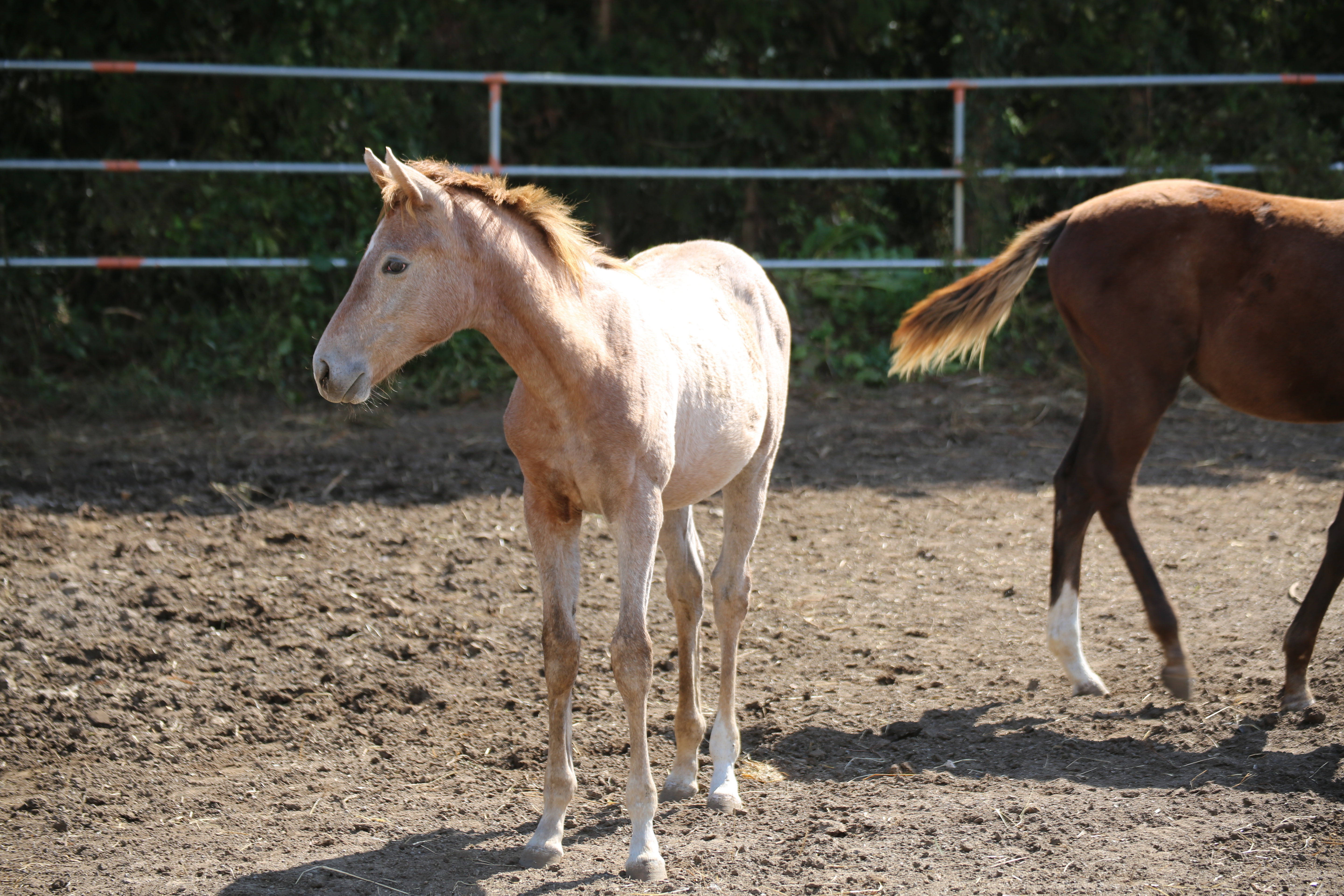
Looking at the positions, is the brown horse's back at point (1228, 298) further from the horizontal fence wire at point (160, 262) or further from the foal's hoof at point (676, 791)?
the horizontal fence wire at point (160, 262)

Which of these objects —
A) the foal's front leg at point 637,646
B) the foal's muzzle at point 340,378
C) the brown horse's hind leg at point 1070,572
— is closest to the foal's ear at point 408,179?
the foal's muzzle at point 340,378

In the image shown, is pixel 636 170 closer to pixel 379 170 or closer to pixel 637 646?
pixel 379 170

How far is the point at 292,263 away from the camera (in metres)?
8.66

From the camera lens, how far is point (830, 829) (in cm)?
329

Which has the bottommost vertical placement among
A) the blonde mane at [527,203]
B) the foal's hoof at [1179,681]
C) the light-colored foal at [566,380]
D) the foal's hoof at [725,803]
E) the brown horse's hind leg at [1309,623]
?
the foal's hoof at [725,803]

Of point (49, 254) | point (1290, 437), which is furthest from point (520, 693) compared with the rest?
point (49, 254)

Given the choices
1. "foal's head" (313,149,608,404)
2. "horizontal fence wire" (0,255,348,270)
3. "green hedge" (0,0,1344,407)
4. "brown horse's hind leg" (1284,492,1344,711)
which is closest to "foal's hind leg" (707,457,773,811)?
"foal's head" (313,149,608,404)

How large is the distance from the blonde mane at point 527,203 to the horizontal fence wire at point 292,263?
15.6 feet

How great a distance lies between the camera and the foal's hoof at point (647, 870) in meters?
3.03

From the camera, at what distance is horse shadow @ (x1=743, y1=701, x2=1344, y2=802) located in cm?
357

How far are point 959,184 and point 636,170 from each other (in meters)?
2.65

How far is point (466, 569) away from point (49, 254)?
5.31 meters

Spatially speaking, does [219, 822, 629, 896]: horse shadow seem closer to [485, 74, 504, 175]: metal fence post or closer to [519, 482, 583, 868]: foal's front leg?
[519, 482, 583, 868]: foal's front leg

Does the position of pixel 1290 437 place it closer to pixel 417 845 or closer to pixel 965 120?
pixel 965 120
